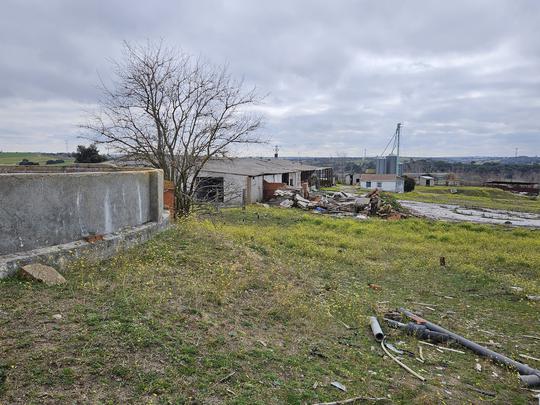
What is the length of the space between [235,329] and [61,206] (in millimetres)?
3007

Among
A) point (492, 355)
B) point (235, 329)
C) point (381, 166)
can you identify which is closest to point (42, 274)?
point (235, 329)

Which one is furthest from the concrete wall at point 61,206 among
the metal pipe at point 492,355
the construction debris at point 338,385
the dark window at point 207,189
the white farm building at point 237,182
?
the white farm building at point 237,182

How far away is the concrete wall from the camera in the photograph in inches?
198

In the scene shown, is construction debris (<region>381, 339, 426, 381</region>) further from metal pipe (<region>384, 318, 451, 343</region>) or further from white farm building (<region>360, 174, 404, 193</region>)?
white farm building (<region>360, 174, 404, 193</region>)

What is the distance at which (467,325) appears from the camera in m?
6.46

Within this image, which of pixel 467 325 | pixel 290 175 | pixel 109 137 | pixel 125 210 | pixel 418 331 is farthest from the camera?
pixel 290 175

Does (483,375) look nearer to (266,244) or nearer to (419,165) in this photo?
(266,244)

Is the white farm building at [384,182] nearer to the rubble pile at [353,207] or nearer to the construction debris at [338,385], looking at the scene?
the rubble pile at [353,207]

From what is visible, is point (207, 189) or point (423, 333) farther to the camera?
point (207, 189)

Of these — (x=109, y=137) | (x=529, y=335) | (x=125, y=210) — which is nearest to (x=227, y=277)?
(x=125, y=210)

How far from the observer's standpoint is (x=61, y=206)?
18.5 feet

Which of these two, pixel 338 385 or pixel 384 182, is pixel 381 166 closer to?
pixel 384 182

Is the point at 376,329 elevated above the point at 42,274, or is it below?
below

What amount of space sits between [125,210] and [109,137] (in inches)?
306
